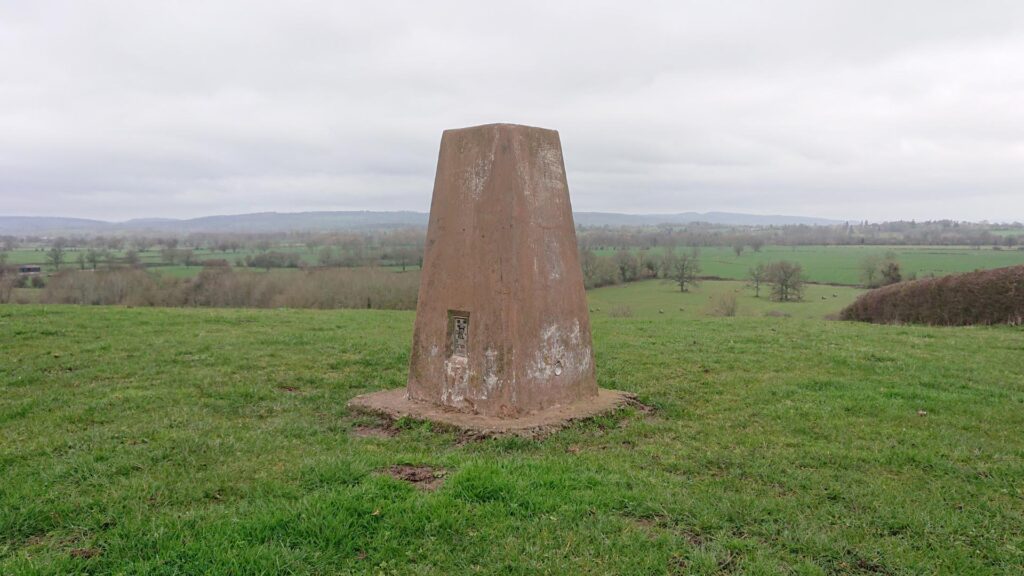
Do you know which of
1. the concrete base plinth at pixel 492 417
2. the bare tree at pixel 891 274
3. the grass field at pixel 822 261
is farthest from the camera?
the grass field at pixel 822 261

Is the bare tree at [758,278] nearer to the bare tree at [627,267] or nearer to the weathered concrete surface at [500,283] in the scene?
the bare tree at [627,267]

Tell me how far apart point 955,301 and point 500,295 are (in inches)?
590

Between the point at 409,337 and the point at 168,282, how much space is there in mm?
25586

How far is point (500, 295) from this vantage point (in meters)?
6.49

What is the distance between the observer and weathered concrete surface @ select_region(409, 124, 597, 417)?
6527mm

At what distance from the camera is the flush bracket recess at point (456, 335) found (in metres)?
6.81

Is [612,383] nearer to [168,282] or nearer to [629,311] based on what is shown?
[629,311]

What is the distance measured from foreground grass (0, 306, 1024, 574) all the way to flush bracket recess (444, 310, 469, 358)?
86 cm

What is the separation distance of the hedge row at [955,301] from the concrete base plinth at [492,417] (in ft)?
41.6

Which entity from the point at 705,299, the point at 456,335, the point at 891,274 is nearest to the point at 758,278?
the point at 705,299

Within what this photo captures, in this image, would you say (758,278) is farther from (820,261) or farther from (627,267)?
(820,261)

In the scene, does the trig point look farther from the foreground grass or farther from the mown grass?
the mown grass

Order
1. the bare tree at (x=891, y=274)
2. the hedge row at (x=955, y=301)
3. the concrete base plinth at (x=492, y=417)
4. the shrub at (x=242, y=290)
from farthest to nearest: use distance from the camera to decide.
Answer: the bare tree at (x=891, y=274) → the shrub at (x=242, y=290) → the hedge row at (x=955, y=301) → the concrete base plinth at (x=492, y=417)

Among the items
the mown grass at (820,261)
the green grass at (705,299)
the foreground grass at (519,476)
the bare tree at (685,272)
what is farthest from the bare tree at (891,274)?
the foreground grass at (519,476)
